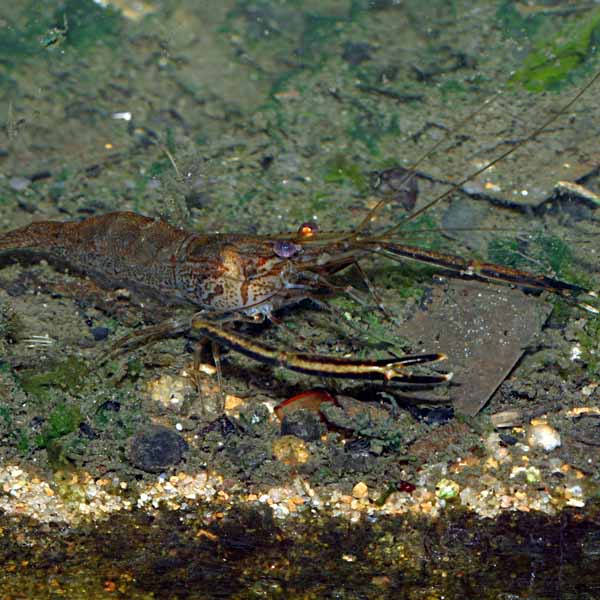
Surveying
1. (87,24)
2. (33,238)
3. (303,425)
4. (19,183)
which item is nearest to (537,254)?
(303,425)

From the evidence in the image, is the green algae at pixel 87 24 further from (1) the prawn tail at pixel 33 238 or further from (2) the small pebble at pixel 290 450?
(2) the small pebble at pixel 290 450

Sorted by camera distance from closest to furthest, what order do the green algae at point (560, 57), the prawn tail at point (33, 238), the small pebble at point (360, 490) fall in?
the small pebble at point (360, 490) < the prawn tail at point (33, 238) < the green algae at point (560, 57)

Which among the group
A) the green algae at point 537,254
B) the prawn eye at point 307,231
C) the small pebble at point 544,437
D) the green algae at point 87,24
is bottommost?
the small pebble at point 544,437

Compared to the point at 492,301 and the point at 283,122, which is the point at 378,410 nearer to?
the point at 492,301

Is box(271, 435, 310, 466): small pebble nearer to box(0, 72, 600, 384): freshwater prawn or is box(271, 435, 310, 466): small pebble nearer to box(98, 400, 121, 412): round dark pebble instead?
box(0, 72, 600, 384): freshwater prawn

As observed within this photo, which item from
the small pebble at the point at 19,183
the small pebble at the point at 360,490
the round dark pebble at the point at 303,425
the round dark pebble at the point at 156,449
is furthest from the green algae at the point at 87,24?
the small pebble at the point at 360,490

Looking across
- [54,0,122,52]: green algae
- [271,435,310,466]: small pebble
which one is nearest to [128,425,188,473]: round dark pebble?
[271,435,310,466]: small pebble
